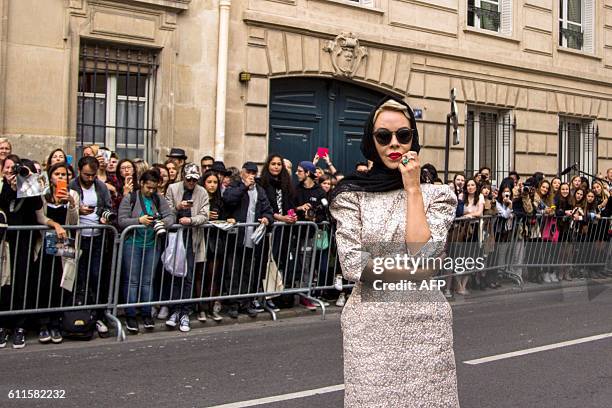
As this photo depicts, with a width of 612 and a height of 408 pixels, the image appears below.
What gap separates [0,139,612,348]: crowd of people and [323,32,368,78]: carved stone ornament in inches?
149

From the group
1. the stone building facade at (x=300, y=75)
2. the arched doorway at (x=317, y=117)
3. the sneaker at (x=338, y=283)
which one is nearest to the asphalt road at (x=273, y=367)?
the sneaker at (x=338, y=283)

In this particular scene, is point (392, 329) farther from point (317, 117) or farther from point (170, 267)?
point (317, 117)

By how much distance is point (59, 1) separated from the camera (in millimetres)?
12242

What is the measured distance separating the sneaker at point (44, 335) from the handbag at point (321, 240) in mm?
3889

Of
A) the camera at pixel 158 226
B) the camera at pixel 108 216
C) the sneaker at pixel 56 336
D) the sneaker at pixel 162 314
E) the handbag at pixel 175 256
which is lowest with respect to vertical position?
the sneaker at pixel 56 336

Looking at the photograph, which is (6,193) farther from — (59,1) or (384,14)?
(384,14)

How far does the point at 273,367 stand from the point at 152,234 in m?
2.77

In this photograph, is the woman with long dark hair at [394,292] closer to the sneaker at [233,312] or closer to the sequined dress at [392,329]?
the sequined dress at [392,329]

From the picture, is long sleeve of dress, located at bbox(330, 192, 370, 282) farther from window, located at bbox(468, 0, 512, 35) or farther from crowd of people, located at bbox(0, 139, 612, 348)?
window, located at bbox(468, 0, 512, 35)

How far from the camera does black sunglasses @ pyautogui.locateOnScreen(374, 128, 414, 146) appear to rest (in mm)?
2998

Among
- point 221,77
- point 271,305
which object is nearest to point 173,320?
point 271,305

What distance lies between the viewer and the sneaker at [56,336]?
8594 millimetres

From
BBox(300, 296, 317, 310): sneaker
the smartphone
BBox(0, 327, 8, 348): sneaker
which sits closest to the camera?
BBox(0, 327, 8, 348): sneaker

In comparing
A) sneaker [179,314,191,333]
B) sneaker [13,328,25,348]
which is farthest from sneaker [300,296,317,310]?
sneaker [13,328,25,348]
